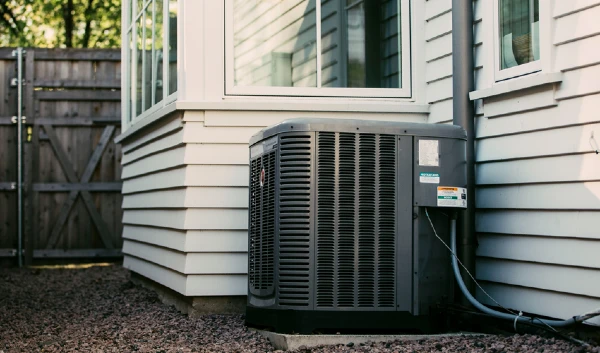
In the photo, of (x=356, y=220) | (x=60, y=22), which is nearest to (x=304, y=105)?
(x=356, y=220)

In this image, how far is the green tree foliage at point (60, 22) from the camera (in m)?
15.5

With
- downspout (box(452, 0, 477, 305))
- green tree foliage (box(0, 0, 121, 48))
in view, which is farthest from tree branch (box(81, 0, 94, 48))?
downspout (box(452, 0, 477, 305))

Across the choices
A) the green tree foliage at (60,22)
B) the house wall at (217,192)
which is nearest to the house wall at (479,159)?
the house wall at (217,192)

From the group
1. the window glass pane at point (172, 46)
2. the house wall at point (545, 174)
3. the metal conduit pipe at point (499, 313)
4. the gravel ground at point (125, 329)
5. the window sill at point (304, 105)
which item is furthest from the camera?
the window glass pane at point (172, 46)

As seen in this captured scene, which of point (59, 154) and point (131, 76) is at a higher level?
point (131, 76)

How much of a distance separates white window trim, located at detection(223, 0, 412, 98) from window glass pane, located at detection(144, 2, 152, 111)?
61.8 inches

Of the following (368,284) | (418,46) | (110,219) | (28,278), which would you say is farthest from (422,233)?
(110,219)

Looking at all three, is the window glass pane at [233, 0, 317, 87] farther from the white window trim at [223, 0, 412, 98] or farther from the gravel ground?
the gravel ground

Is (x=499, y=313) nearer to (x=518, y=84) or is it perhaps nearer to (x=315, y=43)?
(x=518, y=84)

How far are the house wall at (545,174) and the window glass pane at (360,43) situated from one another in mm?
1003

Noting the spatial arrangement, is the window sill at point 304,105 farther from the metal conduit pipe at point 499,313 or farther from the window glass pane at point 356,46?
the metal conduit pipe at point 499,313

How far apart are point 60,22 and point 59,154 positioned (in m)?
7.76

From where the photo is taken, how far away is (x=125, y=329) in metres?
5.23

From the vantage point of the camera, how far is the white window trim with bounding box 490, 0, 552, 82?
4.15 meters
